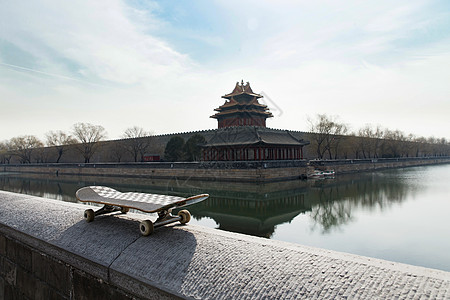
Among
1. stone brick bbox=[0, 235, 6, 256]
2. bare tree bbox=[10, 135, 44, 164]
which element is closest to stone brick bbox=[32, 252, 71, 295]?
stone brick bbox=[0, 235, 6, 256]

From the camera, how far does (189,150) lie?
3297 centimetres

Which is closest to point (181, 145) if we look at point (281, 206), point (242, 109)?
point (242, 109)

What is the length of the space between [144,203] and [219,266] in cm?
101

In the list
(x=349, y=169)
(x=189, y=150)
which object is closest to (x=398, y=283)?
(x=189, y=150)

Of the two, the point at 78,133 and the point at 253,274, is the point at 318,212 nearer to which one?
the point at 253,274

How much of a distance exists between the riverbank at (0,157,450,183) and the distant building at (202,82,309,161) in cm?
235

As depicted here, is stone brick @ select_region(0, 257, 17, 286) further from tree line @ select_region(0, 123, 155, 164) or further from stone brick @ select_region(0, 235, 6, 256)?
tree line @ select_region(0, 123, 155, 164)

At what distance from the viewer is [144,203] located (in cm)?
260

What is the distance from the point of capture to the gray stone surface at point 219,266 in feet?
4.94

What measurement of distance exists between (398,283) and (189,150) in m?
31.9

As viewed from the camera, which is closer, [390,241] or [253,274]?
[253,274]

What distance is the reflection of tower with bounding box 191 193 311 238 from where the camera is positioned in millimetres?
9766

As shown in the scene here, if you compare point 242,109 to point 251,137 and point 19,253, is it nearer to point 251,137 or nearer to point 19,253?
point 251,137

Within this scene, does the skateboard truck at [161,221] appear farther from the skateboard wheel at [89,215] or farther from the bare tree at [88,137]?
the bare tree at [88,137]
